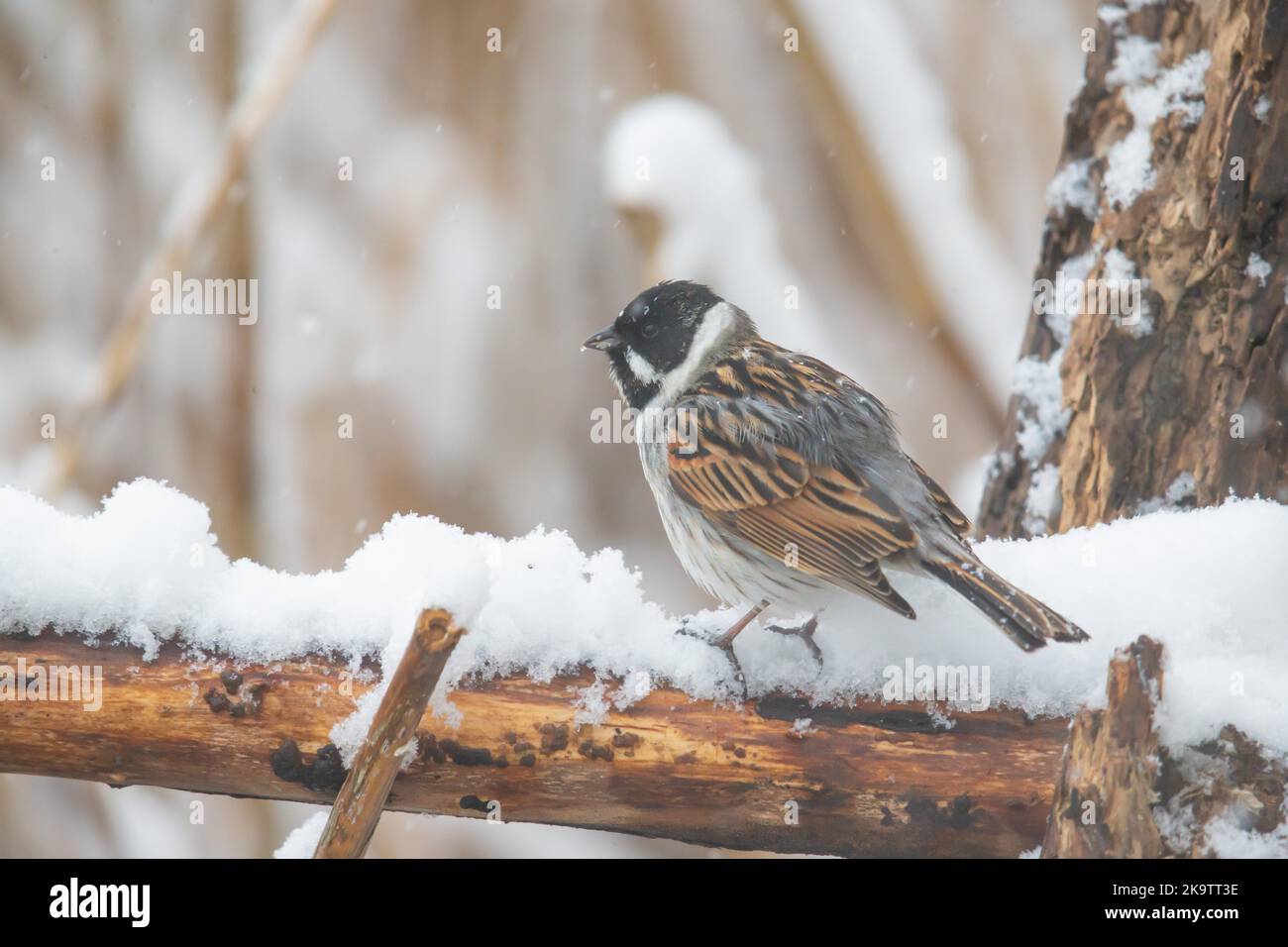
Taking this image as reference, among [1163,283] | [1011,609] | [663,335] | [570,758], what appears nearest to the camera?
[570,758]

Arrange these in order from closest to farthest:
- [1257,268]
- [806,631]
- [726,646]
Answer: [726,646]
[806,631]
[1257,268]

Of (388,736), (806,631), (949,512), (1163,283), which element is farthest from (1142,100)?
(388,736)

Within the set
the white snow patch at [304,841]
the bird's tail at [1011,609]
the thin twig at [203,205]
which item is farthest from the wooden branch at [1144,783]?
the thin twig at [203,205]

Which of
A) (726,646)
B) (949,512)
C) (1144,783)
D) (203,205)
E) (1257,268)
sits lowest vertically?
(1144,783)

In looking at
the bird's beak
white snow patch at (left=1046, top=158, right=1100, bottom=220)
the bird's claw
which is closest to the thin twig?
the bird's beak

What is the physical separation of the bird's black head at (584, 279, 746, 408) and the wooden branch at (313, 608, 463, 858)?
2.07 metres

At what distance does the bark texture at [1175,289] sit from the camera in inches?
130

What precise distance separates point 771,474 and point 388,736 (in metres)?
1.68

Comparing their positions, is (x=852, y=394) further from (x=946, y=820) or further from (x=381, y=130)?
(x=381, y=130)

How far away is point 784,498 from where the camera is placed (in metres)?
3.46

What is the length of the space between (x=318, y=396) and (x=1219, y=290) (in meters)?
4.28

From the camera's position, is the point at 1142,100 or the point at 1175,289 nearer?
the point at 1175,289

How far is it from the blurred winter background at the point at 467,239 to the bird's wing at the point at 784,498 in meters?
0.83

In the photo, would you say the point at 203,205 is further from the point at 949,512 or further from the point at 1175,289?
the point at 1175,289
